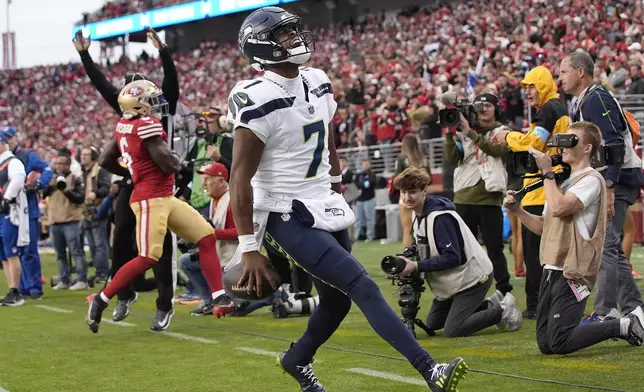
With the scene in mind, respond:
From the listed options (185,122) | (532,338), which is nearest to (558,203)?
(532,338)

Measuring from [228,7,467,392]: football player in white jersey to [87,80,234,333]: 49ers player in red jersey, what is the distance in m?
2.96

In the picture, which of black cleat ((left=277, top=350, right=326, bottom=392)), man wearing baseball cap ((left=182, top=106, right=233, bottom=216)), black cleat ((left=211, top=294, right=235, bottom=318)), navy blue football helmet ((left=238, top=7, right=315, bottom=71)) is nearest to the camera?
navy blue football helmet ((left=238, top=7, right=315, bottom=71))

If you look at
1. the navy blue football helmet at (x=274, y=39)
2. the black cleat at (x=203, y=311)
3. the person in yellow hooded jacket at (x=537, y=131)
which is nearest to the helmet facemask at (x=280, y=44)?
the navy blue football helmet at (x=274, y=39)

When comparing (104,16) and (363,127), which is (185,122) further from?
(104,16)

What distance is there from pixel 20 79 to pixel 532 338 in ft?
157

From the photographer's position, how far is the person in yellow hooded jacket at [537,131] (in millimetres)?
7203

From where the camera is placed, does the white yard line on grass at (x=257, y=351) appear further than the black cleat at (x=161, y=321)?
No

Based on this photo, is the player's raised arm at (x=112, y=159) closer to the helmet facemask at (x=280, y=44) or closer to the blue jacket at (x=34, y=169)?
the blue jacket at (x=34, y=169)

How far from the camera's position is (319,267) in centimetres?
439

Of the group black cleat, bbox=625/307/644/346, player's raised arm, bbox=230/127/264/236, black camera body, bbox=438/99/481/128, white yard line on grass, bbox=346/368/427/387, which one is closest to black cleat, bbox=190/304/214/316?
black camera body, bbox=438/99/481/128

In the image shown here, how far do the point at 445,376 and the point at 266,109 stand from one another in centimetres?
132

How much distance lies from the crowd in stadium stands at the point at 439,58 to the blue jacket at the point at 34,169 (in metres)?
2.48

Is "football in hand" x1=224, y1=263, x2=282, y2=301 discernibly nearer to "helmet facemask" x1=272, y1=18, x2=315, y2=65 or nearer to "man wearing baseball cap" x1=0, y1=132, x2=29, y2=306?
"helmet facemask" x1=272, y1=18, x2=315, y2=65

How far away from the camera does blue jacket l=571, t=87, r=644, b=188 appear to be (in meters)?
6.36
